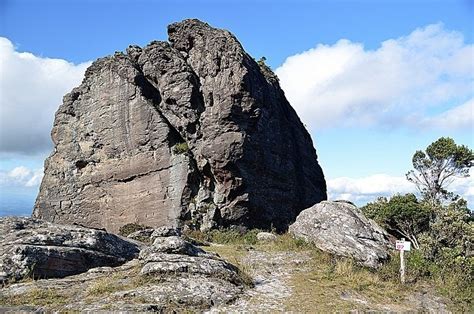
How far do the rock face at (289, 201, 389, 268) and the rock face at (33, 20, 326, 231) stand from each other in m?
14.7

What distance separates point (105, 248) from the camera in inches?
682

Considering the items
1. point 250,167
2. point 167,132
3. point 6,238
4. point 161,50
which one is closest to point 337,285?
point 6,238

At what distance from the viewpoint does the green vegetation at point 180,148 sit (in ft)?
125

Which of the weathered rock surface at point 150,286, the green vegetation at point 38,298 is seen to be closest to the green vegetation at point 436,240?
the weathered rock surface at point 150,286

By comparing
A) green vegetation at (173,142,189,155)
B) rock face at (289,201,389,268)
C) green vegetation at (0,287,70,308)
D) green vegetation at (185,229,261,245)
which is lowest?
green vegetation at (0,287,70,308)

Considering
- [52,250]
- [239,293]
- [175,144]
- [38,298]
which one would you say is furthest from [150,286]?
[175,144]

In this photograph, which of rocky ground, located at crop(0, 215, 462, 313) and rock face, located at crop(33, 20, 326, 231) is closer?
rocky ground, located at crop(0, 215, 462, 313)

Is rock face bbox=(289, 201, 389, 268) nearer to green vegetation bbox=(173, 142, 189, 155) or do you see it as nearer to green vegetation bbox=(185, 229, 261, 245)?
green vegetation bbox=(185, 229, 261, 245)

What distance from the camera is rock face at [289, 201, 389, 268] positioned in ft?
62.8

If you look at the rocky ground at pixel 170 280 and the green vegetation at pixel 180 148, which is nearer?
the rocky ground at pixel 170 280

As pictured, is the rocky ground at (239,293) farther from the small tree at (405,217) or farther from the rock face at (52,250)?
the small tree at (405,217)

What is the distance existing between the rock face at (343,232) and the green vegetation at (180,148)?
667 inches

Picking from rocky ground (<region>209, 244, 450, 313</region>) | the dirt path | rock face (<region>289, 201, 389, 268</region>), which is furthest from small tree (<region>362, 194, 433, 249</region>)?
rocky ground (<region>209, 244, 450, 313</region>)

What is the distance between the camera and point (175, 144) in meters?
39.1
